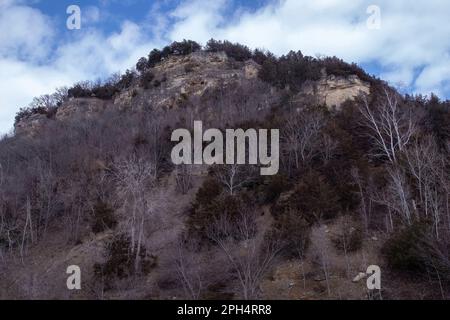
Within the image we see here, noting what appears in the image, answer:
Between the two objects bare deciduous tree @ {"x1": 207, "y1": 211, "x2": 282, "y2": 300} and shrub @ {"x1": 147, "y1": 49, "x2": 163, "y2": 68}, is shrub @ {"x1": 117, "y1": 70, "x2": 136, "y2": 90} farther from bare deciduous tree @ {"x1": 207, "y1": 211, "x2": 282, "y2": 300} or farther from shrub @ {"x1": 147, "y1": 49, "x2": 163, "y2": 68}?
bare deciduous tree @ {"x1": 207, "y1": 211, "x2": 282, "y2": 300}

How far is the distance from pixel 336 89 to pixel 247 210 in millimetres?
20829

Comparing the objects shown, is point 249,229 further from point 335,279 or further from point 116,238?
point 116,238

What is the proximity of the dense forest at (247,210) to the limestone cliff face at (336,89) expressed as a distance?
44.1 inches

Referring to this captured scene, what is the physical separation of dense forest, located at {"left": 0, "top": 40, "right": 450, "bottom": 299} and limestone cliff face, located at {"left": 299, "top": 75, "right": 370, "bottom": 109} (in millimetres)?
1120

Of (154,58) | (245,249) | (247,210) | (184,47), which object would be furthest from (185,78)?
(245,249)

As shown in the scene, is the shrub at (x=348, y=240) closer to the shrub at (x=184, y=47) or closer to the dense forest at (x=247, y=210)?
the dense forest at (x=247, y=210)

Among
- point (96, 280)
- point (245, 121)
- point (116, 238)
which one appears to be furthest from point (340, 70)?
point (96, 280)

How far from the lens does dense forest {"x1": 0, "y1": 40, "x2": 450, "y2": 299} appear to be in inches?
718

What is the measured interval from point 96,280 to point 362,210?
13.7m

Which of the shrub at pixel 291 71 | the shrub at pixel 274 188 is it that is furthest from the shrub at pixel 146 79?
the shrub at pixel 274 188

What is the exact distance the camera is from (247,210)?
23.3m

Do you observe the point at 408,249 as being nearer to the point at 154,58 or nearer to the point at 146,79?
the point at 146,79

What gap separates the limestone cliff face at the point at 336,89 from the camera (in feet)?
127
